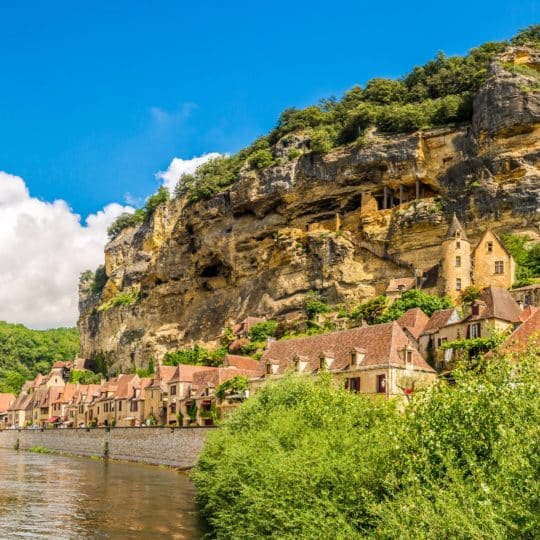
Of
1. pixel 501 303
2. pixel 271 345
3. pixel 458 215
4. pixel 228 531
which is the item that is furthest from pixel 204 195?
pixel 228 531

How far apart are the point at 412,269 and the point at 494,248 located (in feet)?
33.2

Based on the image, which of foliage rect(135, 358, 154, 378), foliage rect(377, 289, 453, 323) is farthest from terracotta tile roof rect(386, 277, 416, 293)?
foliage rect(135, 358, 154, 378)

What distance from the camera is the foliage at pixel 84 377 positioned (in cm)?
11138

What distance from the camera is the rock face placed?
6950 cm

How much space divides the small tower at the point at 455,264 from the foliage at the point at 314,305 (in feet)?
45.0

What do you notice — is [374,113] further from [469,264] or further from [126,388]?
[126,388]

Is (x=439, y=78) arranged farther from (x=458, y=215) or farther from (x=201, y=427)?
(x=201, y=427)

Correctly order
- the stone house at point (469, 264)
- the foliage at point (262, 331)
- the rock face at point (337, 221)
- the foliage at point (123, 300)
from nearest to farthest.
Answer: the stone house at point (469, 264) < the rock face at point (337, 221) < the foliage at point (262, 331) < the foliage at point (123, 300)

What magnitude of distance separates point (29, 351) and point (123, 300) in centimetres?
6171

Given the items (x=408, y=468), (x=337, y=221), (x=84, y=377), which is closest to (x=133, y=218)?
(x=84, y=377)

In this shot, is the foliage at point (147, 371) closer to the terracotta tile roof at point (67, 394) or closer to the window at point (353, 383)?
the terracotta tile roof at point (67, 394)

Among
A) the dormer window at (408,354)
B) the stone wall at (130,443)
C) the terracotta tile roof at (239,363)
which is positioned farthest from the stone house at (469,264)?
the stone wall at (130,443)

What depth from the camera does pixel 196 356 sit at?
84.4 meters

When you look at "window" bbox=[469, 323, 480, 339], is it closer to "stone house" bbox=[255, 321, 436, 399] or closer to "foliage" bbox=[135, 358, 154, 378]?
"stone house" bbox=[255, 321, 436, 399]
